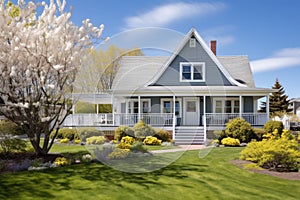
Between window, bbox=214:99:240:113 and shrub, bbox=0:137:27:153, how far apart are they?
Answer: 13.7 meters

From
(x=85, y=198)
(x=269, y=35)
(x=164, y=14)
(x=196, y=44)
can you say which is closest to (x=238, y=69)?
(x=196, y=44)

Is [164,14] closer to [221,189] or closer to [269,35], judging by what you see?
[221,189]

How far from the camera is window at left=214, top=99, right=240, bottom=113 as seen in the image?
20641mm

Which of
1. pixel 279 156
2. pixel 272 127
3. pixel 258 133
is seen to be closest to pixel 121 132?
pixel 258 133

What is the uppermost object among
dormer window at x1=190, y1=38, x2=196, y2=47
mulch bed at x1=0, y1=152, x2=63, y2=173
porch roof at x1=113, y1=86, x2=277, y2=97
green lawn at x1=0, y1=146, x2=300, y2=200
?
dormer window at x1=190, y1=38, x2=196, y2=47

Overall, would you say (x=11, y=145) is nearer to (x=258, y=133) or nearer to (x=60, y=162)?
(x=60, y=162)

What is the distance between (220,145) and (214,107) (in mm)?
5555

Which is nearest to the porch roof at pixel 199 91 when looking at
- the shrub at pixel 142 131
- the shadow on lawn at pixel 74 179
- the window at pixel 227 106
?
the window at pixel 227 106

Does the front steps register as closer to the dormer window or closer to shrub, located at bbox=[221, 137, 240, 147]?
shrub, located at bbox=[221, 137, 240, 147]

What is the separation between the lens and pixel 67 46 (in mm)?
8758

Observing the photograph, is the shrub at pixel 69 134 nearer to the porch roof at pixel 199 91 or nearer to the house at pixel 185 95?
the house at pixel 185 95

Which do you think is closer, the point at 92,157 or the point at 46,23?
the point at 46,23

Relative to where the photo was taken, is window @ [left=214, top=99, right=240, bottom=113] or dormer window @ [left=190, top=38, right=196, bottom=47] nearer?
window @ [left=214, top=99, right=240, bottom=113]

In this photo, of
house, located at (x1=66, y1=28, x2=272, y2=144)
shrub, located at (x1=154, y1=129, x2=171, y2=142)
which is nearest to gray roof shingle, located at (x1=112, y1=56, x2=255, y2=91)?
house, located at (x1=66, y1=28, x2=272, y2=144)
